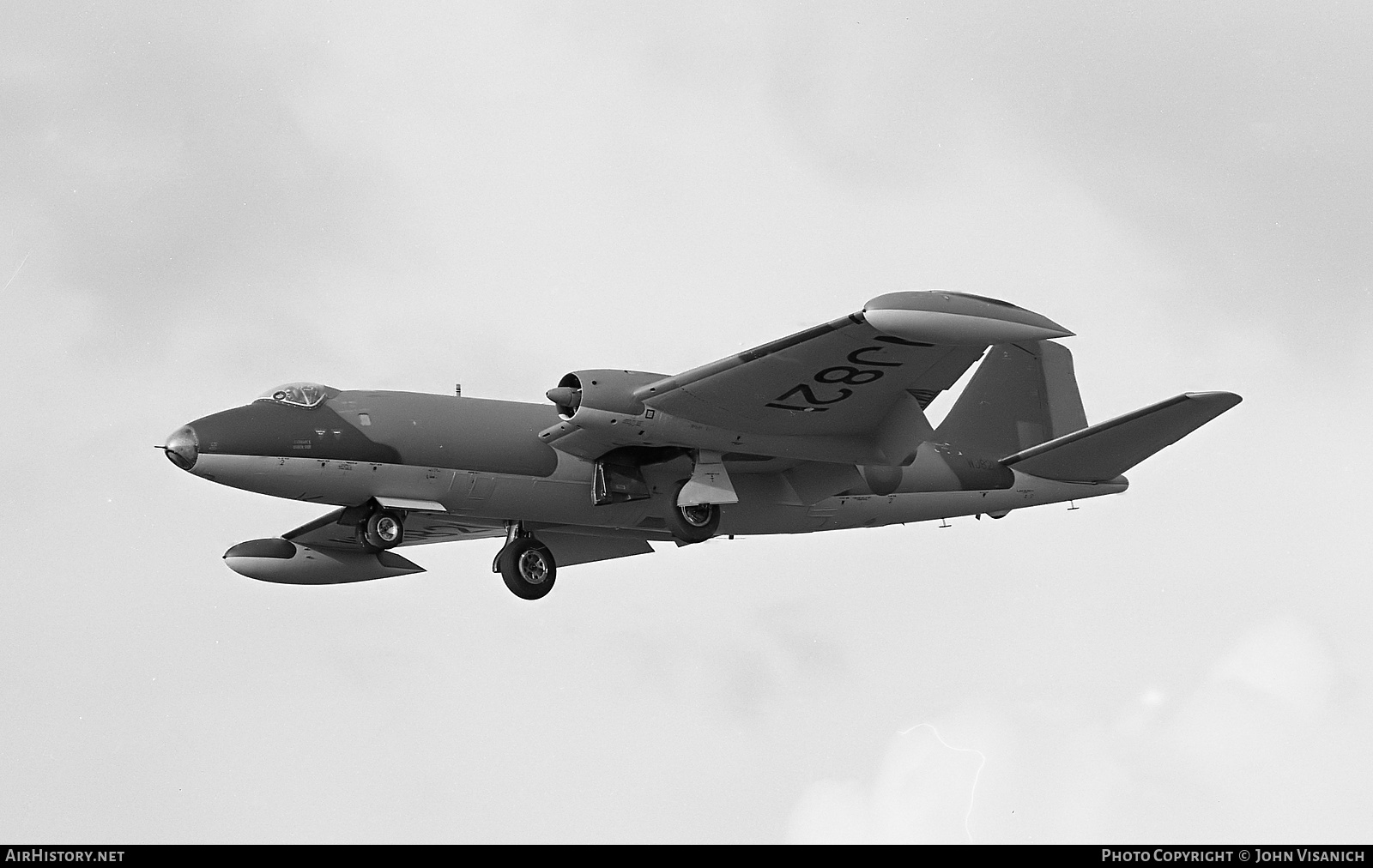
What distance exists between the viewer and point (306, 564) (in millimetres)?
31500

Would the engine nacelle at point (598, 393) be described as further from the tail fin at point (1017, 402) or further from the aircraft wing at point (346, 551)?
the tail fin at point (1017, 402)

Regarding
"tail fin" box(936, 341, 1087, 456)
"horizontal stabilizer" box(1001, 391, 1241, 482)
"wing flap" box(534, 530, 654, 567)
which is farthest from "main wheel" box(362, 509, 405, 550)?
"horizontal stabilizer" box(1001, 391, 1241, 482)

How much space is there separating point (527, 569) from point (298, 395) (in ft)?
17.4

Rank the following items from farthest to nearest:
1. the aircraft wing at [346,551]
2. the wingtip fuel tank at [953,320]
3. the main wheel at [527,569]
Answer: the aircraft wing at [346,551], the main wheel at [527,569], the wingtip fuel tank at [953,320]

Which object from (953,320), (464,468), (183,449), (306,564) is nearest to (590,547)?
(464,468)

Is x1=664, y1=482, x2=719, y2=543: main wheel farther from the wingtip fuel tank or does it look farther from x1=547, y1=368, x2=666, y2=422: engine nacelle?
the wingtip fuel tank

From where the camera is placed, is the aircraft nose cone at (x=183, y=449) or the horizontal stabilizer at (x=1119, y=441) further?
the horizontal stabilizer at (x=1119, y=441)

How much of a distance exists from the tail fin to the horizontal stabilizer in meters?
0.71

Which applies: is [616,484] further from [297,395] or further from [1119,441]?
[1119,441]

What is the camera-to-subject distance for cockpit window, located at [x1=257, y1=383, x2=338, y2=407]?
88.5ft

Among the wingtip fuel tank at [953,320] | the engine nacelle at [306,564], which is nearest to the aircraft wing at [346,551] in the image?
the engine nacelle at [306,564]

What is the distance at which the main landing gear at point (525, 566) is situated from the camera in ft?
97.3

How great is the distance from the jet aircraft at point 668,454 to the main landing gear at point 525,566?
0.04 metres
